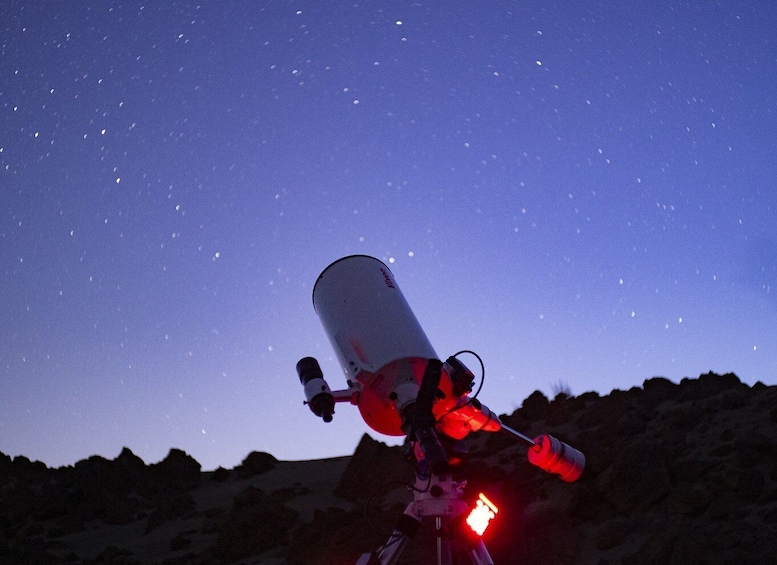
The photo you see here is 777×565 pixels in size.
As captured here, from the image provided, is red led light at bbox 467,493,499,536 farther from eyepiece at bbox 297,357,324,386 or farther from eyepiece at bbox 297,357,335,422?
eyepiece at bbox 297,357,324,386

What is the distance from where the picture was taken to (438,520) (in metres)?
3.84

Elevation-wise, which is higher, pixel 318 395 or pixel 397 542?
pixel 318 395

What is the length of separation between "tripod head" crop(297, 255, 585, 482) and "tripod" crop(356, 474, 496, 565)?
1.09ft

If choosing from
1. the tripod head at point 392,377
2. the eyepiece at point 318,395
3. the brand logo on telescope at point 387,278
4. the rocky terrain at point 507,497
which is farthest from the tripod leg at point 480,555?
the brand logo on telescope at point 387,278

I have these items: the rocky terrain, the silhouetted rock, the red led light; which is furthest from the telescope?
the silhouetted rock

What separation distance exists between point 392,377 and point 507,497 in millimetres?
8460

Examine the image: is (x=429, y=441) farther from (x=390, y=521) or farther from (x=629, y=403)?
(x=629, y=403)

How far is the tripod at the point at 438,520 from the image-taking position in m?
3.78

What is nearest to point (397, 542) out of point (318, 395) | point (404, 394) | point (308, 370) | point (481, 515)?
point (481, 515)

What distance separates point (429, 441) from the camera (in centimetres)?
358

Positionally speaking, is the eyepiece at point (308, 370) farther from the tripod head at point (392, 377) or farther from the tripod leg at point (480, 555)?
the tripod leg at point (480, 555)

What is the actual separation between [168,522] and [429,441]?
16286mm

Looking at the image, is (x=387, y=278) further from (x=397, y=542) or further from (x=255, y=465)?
(x=255, y=465)

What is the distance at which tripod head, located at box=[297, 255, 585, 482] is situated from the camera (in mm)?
4281
